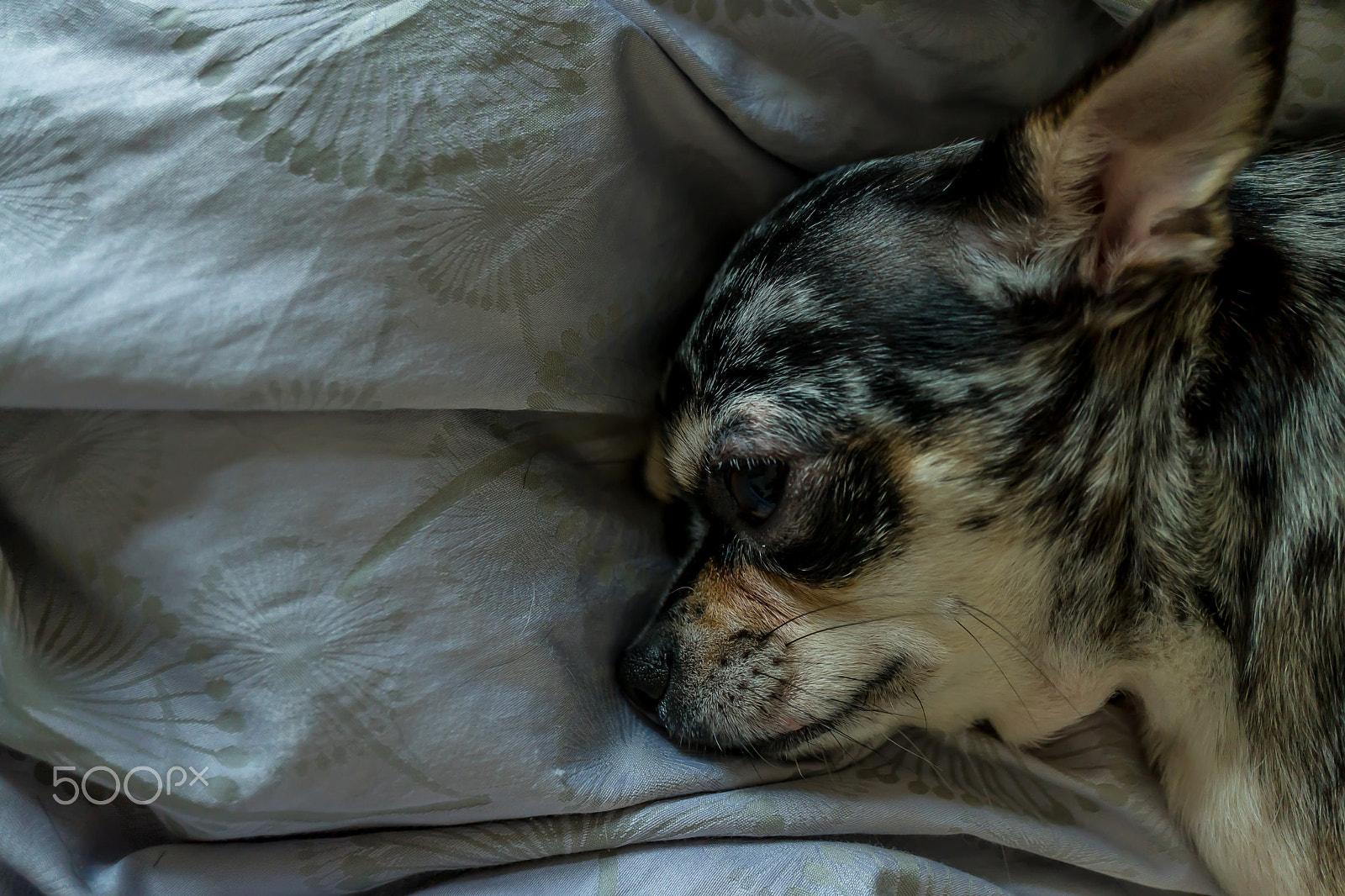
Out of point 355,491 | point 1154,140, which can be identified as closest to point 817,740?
point 355,491

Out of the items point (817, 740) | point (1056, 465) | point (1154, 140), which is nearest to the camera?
point (1154, 140)

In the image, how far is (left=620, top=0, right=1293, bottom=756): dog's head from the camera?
1.16 m

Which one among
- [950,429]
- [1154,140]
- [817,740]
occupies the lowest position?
[817,740]

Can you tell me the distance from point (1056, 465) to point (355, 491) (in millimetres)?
972

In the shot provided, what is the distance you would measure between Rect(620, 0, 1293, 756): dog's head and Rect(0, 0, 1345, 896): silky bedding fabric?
0.19m

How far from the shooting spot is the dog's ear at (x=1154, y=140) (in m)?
0.97

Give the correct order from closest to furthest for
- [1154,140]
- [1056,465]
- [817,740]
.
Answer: [1154,140]
[1056,465]
[817,740]

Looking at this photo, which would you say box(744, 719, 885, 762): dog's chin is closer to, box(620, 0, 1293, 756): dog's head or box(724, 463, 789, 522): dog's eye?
box(620, 0, 1293, 756): dog's head

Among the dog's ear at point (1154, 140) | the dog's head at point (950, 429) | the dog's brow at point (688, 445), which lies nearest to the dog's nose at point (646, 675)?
the dog's head at point (950, 429)

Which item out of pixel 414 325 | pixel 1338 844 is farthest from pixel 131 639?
pixel 1338 844

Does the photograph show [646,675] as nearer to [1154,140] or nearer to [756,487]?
[756,487]

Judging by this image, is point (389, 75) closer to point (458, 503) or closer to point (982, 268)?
point (458, 503)

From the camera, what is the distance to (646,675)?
4.38 feet

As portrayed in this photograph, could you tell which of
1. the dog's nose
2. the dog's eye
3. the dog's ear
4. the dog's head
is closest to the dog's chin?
the dog's head
